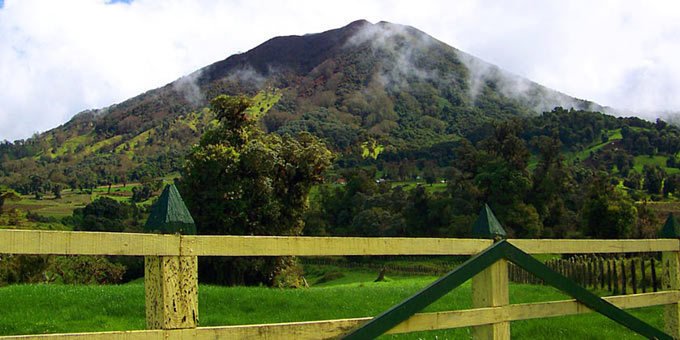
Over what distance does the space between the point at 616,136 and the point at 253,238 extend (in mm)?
143985

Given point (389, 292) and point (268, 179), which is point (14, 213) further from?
point (389, 292)

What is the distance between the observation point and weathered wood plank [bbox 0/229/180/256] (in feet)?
10.0

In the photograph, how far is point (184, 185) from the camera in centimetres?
2988

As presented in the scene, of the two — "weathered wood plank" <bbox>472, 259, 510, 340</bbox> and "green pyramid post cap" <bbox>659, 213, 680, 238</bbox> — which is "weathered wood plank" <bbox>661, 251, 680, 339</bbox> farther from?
"weathered wood plank" <bbox>472, 259, 510, 340</bbox>

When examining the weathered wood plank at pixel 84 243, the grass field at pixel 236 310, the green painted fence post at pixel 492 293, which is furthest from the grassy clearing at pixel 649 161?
the weathered wood plank at pixel 84 243

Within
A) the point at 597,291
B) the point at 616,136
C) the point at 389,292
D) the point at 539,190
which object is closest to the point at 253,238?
the point at 389,292

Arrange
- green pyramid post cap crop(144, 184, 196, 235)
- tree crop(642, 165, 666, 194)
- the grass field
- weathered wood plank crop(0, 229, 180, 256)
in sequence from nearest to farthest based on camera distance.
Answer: weathered wood plank crop(0, 229, 180, 256), green pyramid post cap crop(144, 184, 196, 235), the grass field, tree crop(642, 165, 666, 194)

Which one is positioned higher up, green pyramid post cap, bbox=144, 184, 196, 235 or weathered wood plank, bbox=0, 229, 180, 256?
green pyramid post cap, bbox=144, 184, 196, 235

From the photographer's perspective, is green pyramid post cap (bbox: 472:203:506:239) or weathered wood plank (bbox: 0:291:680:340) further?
green pyramid post cap (bbox: 472:203:506:239)

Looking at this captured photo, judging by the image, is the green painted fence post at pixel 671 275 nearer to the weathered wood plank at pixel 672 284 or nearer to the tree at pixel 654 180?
the weathered wood plank at pixel 672 284

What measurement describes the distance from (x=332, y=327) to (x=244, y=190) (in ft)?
84.2

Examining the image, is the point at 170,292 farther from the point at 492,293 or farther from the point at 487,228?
the point at 487,228

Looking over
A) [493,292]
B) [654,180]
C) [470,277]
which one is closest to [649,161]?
[654,180]

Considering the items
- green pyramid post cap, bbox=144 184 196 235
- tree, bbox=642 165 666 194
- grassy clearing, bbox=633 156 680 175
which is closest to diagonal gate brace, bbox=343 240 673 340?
green pyramid post cap, bbox=144 184 196 235
